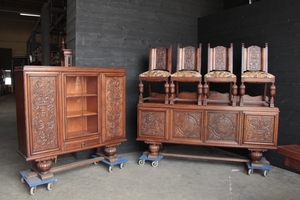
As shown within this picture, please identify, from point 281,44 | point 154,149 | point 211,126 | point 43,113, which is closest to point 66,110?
point 43,113

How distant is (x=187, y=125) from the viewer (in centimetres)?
389

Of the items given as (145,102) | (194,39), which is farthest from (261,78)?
(194,39)

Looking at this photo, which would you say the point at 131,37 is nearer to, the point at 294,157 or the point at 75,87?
the point at 75,87

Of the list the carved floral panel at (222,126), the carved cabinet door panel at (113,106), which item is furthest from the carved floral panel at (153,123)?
the carved floral panel at (222,126)

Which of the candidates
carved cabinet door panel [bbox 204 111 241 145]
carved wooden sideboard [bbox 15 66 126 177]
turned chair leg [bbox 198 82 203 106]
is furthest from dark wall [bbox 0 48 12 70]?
carved cabinet door panel [bbox 204 111 241 145]

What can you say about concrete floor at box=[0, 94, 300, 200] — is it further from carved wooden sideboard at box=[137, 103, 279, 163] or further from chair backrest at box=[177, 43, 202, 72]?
chair backrest at box=[177, 43, 202, 72]

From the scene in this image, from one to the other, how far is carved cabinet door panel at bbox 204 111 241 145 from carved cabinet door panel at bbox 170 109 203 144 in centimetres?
11

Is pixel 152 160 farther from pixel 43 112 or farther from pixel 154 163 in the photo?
pixel 43 112

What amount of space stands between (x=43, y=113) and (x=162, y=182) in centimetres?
169

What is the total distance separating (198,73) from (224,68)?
0.44 m

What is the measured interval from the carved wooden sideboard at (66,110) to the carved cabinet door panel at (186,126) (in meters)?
0.77

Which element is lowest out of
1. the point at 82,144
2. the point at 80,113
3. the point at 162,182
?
the point at 162,182

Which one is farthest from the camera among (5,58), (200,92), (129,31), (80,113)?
(5,58)

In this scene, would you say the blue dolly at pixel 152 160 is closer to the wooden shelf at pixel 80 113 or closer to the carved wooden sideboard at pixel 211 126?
the carved wooden sideboard at pixel 211 126
